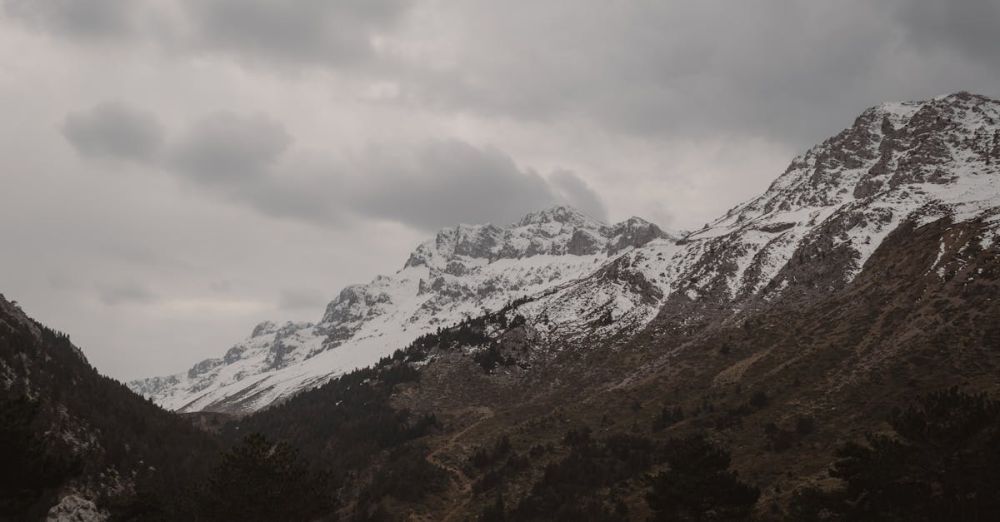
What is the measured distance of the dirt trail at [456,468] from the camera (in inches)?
3223

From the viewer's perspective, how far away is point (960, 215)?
104750 mm

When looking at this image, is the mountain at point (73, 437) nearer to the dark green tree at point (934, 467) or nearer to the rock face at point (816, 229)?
the dark green tree at point (934, 467)

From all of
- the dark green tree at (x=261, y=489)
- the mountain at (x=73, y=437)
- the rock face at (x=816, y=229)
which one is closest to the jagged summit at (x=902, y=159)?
the rock face at (x=816, y=229)

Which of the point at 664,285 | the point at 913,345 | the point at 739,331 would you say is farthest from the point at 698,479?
the point at 664,285

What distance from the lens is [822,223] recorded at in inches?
5595

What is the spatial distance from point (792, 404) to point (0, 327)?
106745 millimetres

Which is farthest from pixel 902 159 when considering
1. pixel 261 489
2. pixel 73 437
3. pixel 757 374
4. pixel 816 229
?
pixel 73 437

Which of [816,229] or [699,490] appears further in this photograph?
[816,229]

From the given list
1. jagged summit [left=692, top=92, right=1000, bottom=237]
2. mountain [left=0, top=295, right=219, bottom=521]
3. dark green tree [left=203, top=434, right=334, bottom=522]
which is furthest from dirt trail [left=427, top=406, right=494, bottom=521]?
jagged summit [left=692, top=92, right=1000, bottom=237]

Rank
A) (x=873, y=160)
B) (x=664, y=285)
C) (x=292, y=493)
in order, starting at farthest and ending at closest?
(x=873, y=160) < (x=664, y=285) < (x=292, y=493)

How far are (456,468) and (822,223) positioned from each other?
335 ft

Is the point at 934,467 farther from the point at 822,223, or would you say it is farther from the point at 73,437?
the point at 822,223

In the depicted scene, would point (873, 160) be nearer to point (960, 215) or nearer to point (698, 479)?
point (960, 215)

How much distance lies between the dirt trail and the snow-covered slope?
97.3 feet
